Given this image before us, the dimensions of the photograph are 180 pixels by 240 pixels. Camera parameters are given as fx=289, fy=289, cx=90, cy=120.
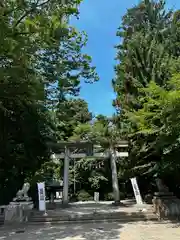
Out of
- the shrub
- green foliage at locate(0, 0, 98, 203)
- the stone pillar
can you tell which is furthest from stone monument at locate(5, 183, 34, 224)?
the shrub

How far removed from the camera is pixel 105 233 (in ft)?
31.5

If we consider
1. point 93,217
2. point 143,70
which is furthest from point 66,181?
point 143,70

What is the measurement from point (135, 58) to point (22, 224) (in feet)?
41.8

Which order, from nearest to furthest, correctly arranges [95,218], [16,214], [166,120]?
1. [166,120]
2. [95,218]
3. [16,214]

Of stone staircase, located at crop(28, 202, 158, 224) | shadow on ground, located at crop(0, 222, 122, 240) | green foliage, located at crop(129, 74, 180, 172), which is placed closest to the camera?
shadow on ground, located at crop(0, 222, 122, 240)

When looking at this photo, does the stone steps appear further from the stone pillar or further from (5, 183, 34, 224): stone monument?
the stone pillar

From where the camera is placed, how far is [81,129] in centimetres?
2066

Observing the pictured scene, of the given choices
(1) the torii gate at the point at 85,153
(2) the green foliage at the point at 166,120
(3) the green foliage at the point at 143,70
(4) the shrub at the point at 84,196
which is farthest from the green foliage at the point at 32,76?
(4) the shrub at the point at 84,196

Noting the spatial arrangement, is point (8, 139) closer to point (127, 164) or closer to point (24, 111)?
point (24, 111)

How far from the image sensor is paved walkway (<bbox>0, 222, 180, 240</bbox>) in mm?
8820

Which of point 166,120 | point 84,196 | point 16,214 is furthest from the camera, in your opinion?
point 84,196

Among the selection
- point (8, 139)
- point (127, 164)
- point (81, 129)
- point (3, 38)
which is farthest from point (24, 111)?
point (3, 38)

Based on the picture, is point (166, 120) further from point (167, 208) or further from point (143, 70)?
point (143, 70)

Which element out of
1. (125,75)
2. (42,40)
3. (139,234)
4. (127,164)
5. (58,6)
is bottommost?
(139,234)
